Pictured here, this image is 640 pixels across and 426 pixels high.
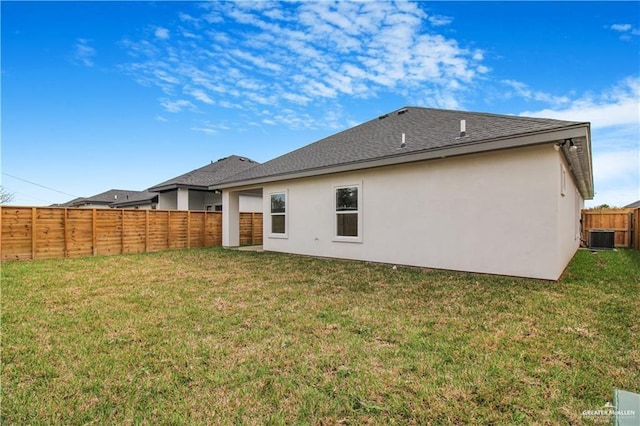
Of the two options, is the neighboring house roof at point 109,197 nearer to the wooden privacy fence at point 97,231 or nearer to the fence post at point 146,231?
the wooden privacy fence at point 97,231

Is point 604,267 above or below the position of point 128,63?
below

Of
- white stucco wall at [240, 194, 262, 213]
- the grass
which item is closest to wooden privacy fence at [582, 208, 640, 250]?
the grass

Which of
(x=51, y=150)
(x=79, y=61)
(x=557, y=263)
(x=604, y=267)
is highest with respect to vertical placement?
(x=79, y=61)

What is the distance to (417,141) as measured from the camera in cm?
812

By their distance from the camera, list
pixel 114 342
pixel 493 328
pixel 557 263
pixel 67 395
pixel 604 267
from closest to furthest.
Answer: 1. pixel 67 395
2. pixel 114 342
3. pixel 493 328
4. pixel 557 263
5. pixel 604 267

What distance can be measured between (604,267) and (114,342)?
36.1ft

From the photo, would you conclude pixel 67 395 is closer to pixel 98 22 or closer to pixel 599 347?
pixel 599 347

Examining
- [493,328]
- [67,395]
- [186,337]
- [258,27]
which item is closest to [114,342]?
[186,337]

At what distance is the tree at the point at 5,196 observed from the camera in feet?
82.2

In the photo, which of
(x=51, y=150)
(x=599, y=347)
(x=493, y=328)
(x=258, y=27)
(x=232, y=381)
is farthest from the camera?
(x=51, y=150)

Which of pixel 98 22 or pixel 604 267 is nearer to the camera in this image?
pixel 604 267

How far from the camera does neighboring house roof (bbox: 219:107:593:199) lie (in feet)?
19.5

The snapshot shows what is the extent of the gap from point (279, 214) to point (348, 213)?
327 cm

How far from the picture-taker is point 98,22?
877 cm
